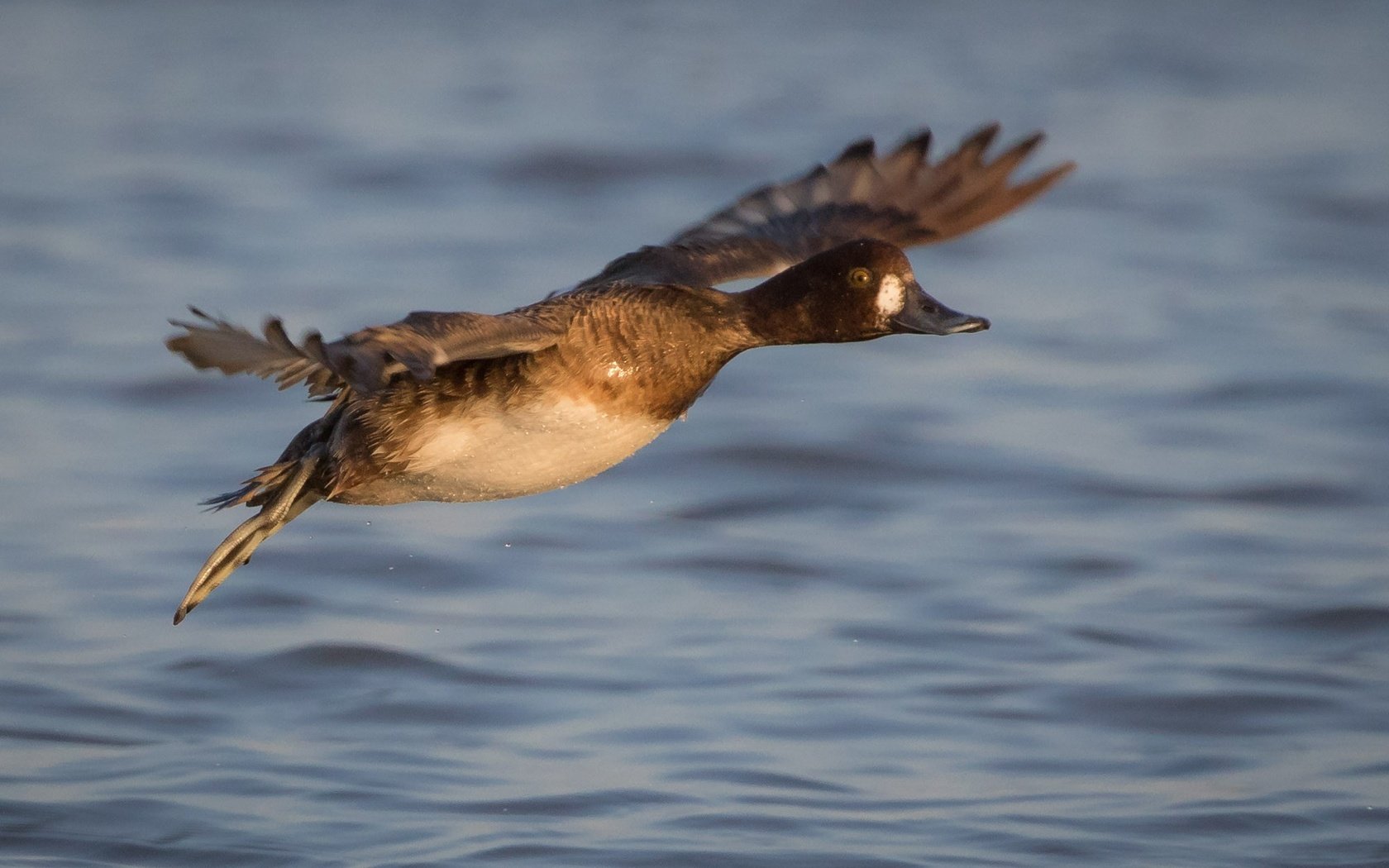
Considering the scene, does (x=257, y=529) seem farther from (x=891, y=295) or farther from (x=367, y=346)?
(x=891, y=295)

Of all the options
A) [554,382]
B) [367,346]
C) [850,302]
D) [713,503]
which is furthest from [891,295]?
[713,503]

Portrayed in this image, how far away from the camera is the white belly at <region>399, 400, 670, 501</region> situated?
521 cm

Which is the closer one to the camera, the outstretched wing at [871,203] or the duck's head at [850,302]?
the duck's head at [850,302]

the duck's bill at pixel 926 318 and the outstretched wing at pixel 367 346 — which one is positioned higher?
the duck's bill at pixel 926 318

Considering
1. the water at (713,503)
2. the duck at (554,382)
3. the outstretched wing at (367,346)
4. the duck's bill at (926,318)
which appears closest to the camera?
the outstretched wing at (367,346)

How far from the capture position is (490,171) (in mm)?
13031

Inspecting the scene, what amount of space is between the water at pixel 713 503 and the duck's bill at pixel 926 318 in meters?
1.43

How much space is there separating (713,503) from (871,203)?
241cm

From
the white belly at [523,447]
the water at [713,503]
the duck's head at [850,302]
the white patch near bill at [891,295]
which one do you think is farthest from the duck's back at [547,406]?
the water at [713,503]

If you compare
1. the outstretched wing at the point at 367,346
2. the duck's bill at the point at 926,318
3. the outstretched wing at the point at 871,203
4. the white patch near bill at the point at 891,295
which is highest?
the outstretched wing at the point at 871,203

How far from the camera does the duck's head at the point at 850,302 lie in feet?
17.6

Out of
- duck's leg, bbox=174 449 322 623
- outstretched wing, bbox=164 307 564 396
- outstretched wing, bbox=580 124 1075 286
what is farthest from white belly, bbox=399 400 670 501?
outstretched wing, bbox=580 124 1075 286

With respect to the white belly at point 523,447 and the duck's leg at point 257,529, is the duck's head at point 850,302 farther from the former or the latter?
the duck's leg at point 257,529

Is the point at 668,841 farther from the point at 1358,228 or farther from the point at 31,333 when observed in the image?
the point at 1358,228
